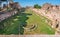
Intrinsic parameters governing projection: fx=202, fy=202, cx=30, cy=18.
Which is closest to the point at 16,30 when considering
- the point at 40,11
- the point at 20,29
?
the point at 20,29

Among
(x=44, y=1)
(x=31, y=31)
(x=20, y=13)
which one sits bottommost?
(x=31, y=31)

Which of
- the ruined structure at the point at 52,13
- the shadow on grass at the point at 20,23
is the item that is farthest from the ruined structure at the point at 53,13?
the shadow on grass at the point at 20,23

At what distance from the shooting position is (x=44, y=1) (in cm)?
366

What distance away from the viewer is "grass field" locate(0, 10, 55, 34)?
3.56 meters

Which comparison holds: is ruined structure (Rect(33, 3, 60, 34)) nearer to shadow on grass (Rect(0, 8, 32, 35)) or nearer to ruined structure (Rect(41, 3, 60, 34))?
ruined structure (Rect(41, 3, 60, 34))

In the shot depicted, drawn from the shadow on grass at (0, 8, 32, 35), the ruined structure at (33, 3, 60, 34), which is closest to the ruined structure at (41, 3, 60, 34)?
the ruined structure at (33, 3, 60, 34)

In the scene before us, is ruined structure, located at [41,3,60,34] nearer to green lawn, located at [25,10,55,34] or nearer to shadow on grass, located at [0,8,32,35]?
green lawn, located at [25,10,55,34]

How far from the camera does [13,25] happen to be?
359 centimetres

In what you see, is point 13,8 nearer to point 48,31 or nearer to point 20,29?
point 20,29

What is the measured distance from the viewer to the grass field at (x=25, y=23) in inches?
140

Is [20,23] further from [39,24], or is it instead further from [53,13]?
[53,13]

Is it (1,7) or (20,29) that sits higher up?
(1,7)

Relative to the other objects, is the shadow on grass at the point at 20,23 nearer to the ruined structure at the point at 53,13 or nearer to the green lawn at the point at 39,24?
the green lawn at the point at 39,24

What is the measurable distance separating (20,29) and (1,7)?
55 cm
